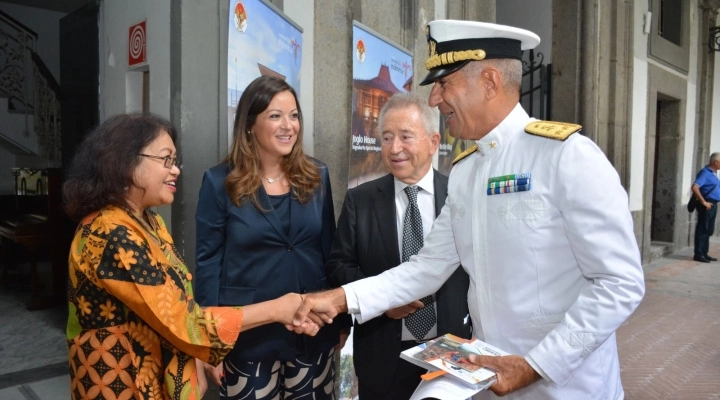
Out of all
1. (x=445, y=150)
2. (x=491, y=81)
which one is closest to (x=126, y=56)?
(x=491, y=81)

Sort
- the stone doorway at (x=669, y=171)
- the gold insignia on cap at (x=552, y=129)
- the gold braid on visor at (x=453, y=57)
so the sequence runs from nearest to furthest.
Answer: the gold insignia on cap at (x=552, y=129) < the gold braid on visor at (x=453, y=57) < the stone doorway at (x=669, y=171)

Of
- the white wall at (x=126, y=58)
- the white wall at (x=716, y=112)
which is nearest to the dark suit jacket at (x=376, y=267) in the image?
the white wall at (x=126, y=58)

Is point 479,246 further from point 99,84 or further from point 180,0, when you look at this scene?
point 99,84

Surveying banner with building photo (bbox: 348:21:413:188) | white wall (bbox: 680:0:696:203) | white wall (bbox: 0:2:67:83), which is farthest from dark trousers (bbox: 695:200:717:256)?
white wall (bbox: 0:2:67:83)

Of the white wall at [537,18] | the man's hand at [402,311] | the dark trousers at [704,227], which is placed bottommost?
the dark trousers at [704,227]

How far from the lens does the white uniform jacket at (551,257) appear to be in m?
1.39

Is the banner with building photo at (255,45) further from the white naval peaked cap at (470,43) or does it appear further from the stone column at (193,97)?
the white naval peaked cap at (470,43)

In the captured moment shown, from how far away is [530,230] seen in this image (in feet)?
4.99

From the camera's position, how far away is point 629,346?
16.6 feet

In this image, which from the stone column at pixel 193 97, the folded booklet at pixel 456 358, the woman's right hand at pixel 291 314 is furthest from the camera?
the stone column at pixel 193 97

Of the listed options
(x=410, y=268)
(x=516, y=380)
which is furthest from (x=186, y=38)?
(x=516, y=380)

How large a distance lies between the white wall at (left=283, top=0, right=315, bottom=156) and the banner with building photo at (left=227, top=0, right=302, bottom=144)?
257 millimetres

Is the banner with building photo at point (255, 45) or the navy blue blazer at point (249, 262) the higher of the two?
the banner with building photo at point (255, 45)

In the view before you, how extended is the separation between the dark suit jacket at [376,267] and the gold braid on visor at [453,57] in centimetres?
75
